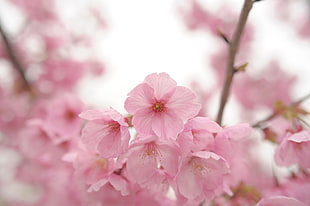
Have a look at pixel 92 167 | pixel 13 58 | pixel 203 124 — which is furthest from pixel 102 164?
pixel 13 58

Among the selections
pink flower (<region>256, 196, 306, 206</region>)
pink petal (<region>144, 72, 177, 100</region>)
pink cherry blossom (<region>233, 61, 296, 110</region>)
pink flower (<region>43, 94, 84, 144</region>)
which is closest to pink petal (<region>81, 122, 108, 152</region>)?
pink petal (<region>144, 72, 177, 100</region>)

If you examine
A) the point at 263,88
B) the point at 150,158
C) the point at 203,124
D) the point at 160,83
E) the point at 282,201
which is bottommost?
the point at 263,88

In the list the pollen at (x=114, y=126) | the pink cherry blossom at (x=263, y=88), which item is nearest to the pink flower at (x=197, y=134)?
the pollen at (x=114, y=126)

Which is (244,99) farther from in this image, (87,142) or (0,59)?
(87,142)

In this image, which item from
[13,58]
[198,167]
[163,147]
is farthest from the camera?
[13,58]

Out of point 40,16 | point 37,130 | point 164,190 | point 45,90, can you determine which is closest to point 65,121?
point 37,130

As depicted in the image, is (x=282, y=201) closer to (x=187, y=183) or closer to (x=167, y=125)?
(x=187, y=183)
